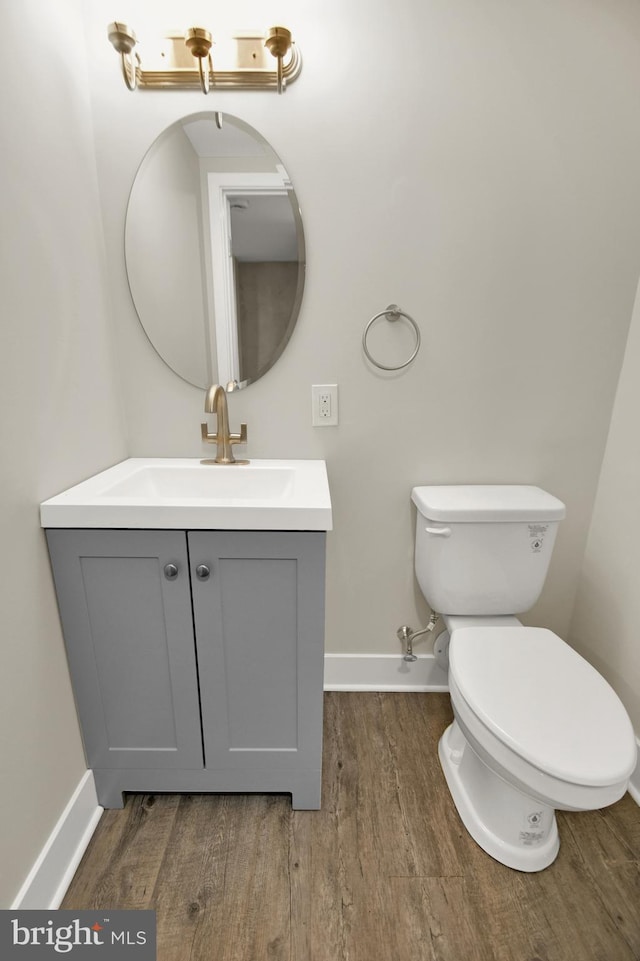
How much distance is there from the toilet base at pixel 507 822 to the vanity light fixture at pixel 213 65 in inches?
74.4

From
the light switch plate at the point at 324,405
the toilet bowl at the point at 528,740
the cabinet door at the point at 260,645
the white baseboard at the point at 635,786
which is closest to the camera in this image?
the toilet bowl at the point at 528,740

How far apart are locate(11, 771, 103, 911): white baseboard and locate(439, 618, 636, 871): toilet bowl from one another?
0.99 meters

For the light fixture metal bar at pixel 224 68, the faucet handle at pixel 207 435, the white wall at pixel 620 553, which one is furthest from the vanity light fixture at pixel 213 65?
the white wall at pixel 620 553

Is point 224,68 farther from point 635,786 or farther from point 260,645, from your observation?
point 635,786

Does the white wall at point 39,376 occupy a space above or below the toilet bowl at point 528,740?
above

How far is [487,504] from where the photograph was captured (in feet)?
4.21

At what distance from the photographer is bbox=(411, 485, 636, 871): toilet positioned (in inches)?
34.9

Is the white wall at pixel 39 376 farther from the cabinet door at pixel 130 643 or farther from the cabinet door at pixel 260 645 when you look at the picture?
the cabinet door at pixel 260 645

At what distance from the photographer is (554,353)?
4.44 feet

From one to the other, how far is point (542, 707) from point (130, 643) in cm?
98

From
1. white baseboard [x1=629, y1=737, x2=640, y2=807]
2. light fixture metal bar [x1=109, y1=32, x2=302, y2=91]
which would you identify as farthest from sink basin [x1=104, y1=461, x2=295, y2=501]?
white baseboard [x1=629, y1=737, x2=640, y2=807]

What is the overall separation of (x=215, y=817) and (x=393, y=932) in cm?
51

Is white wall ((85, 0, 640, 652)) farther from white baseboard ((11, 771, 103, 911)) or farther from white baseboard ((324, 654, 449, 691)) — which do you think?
white baseboard ((11, 771, 103, 911))

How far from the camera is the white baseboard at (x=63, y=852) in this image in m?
0.93
